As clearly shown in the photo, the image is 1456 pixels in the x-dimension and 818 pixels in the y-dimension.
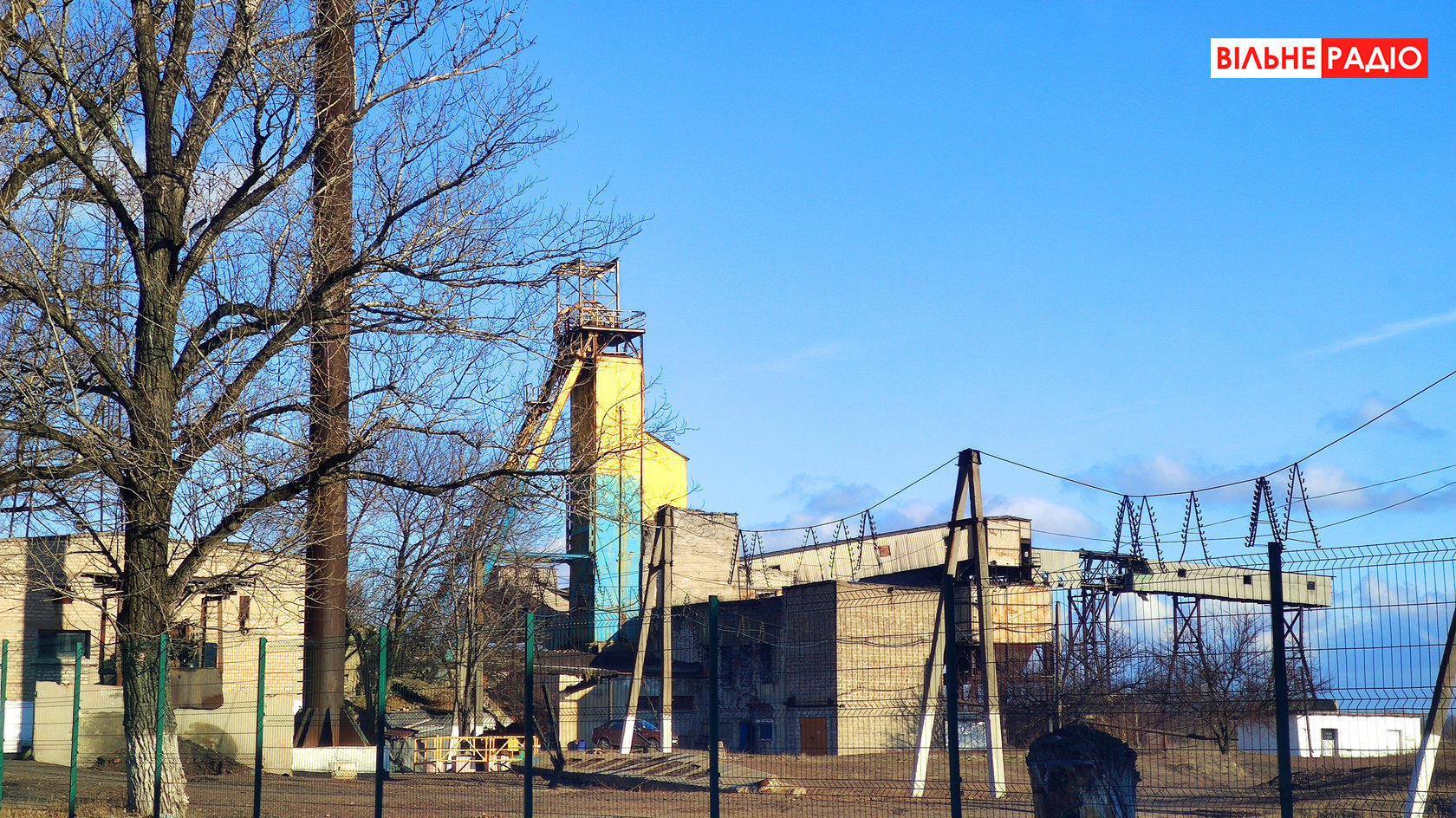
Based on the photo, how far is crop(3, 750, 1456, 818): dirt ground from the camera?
1258cm

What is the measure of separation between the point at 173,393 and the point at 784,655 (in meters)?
27.1

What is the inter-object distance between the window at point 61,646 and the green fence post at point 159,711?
2164 cm

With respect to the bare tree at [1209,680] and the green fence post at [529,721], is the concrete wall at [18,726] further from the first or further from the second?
the bare tree at [1209,680]

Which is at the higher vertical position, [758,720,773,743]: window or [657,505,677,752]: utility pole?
[657,505,677,752]: utility pole

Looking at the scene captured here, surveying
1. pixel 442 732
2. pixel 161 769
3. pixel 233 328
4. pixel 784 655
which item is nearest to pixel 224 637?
pixel 442 732

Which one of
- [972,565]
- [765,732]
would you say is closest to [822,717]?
[972,565]

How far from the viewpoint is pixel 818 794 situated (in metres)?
13.6

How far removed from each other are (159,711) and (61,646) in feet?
75.1

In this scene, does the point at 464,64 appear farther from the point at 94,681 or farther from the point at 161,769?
the point at 94,681

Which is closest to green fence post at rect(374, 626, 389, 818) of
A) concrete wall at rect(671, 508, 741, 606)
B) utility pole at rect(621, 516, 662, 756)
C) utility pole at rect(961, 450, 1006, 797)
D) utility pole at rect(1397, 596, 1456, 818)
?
utility pole at rect(961, 450, 1006, 797)

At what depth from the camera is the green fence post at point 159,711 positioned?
13359mm

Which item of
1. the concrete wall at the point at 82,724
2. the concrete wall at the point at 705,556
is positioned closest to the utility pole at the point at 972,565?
the concrete wall at the point at 82,724

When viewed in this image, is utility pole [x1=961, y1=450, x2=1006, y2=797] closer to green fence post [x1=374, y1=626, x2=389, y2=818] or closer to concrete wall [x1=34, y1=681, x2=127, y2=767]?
green fence post [x1=374, y1=626, x2=389, y2=818]

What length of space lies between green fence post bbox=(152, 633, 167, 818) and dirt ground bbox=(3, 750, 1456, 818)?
2.98 ft
